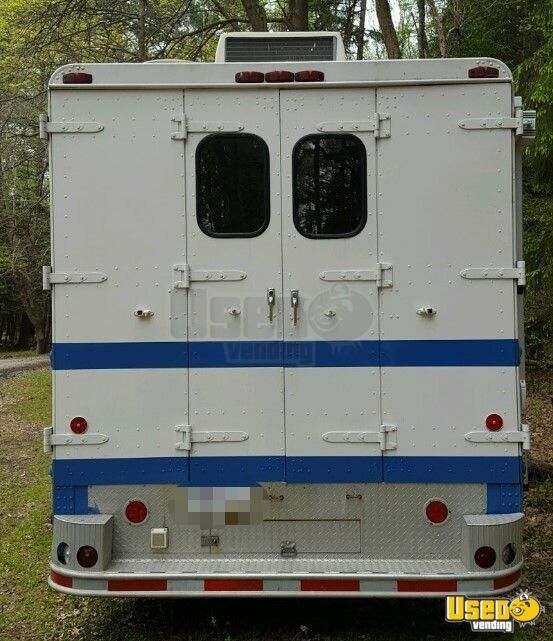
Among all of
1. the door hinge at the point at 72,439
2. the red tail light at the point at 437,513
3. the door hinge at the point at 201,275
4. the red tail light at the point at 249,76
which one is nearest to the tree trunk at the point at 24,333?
the door hinge at the point at 72,439

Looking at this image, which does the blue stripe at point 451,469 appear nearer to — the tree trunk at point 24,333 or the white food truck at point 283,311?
the white food truck at point 283,311

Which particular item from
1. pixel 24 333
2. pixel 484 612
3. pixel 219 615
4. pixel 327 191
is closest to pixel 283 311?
pixel 327 191

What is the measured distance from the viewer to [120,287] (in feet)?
13.8

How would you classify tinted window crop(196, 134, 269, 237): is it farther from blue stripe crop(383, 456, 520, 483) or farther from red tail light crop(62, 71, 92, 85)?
blue stripe crop(383, 456, 520, 483)

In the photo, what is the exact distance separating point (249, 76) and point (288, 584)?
266 centimetres

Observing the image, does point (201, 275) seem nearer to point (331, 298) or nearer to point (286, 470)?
point (331, 298)

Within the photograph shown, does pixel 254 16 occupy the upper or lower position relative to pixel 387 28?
upper

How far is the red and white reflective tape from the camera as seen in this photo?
3.95 meters

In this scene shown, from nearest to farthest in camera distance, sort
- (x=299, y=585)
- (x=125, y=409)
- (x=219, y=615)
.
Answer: (x=299, y=585), (x=125, y=409), (x=219, y=615)

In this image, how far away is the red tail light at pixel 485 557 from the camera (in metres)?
3.99

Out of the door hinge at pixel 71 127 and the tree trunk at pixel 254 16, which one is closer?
the door hinge at pixel 71 127

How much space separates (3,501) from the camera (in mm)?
8219

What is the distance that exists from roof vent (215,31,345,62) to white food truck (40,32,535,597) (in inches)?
20.8

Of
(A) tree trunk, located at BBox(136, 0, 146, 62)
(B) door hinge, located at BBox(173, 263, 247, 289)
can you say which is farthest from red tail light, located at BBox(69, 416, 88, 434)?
(A) tree trunk, located at BBox(136, 0, 146, 62)
